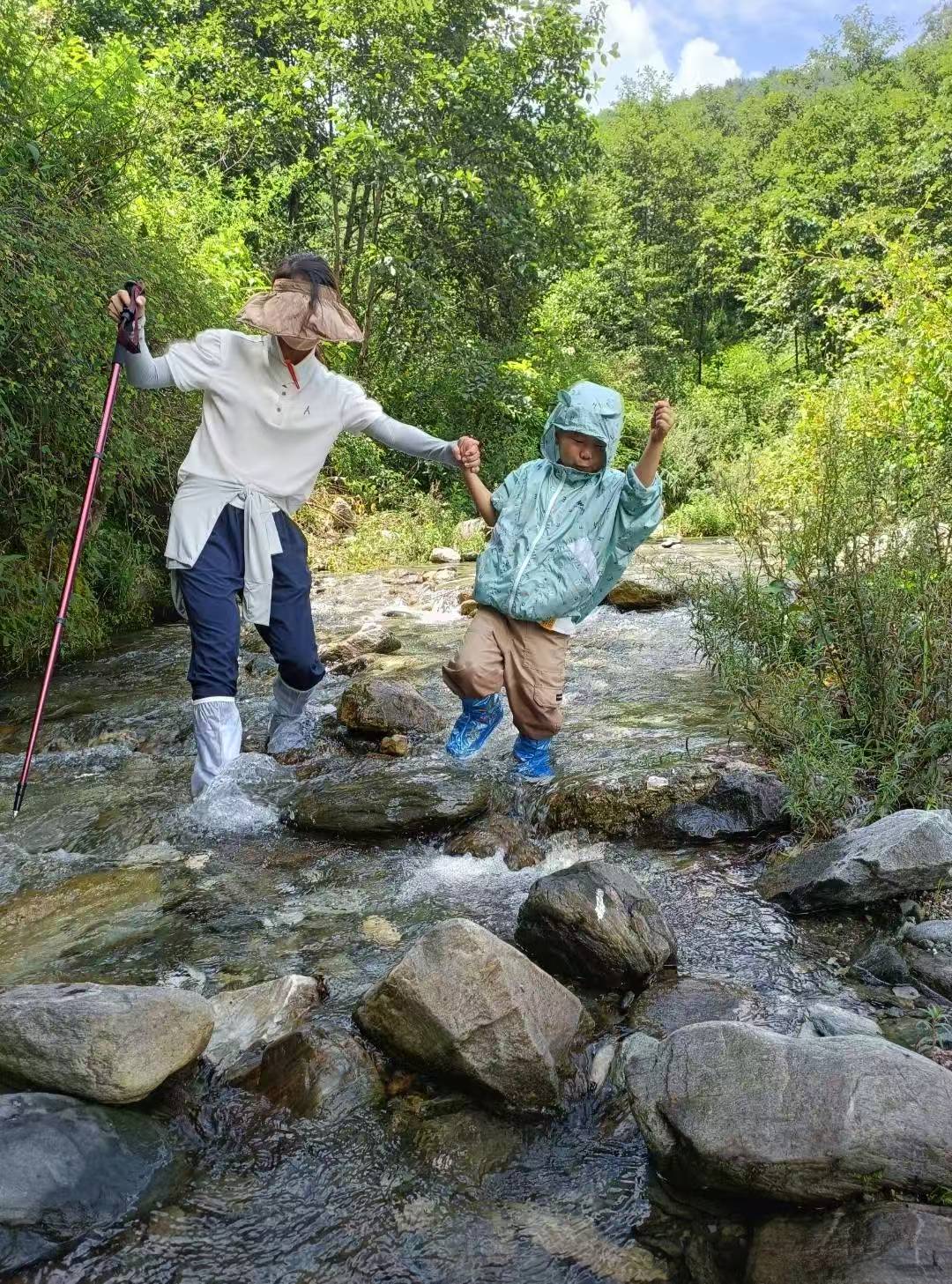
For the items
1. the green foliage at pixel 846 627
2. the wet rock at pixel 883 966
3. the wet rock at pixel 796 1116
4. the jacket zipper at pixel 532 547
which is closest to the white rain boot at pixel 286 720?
the jacket zipper at pixel 532 547

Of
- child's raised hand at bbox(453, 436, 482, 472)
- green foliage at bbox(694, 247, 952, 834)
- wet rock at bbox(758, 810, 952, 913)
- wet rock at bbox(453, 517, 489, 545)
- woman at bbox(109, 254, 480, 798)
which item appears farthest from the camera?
wet rock at bbox(453, 517, 489, 545)

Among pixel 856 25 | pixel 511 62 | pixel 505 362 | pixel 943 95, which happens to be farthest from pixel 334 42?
pixel 856 25

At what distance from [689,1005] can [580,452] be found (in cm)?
255

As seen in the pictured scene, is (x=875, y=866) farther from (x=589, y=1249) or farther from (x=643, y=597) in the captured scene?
(x=643, y=597)

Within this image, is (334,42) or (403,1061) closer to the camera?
(403,1061)

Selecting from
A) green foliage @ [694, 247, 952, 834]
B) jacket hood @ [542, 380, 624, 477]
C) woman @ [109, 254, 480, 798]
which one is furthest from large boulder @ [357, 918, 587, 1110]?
jacket hood @ [542, 380, 624, 477]

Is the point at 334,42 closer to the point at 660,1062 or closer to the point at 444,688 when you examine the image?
the point at 444,688

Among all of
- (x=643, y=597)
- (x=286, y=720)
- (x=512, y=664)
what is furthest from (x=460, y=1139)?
(x=643, y=597)

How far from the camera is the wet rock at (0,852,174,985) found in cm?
318

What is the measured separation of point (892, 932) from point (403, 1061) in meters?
1.63

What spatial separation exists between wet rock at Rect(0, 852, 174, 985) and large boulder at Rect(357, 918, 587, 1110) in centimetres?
115

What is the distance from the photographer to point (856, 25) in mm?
49562

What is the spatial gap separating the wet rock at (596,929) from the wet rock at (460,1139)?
0.67 meters

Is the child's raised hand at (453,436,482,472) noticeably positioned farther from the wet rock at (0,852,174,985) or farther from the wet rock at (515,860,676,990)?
the wet rock at (0,852,174,985)
